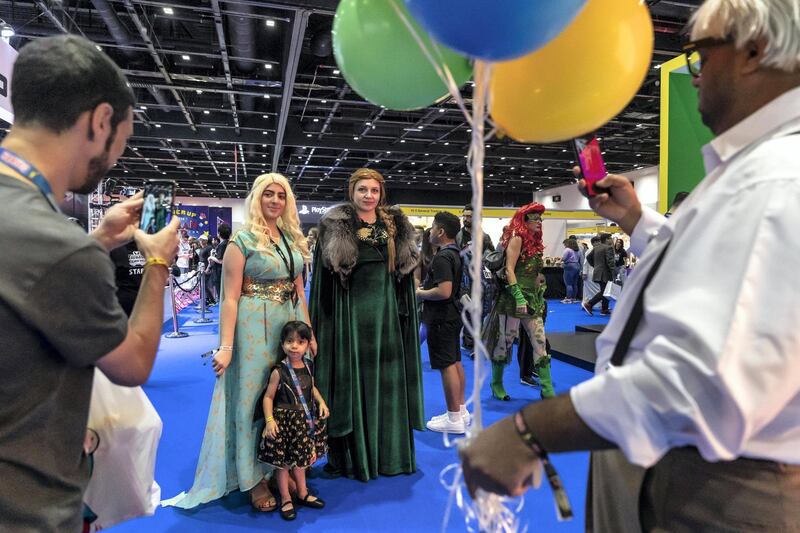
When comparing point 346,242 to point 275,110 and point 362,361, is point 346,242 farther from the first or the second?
point 275,110

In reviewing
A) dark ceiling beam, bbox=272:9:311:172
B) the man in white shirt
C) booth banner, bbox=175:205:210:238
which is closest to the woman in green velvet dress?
the man in white shirt

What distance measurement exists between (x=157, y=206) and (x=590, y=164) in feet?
3.55

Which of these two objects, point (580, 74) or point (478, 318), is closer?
point (478, 318)

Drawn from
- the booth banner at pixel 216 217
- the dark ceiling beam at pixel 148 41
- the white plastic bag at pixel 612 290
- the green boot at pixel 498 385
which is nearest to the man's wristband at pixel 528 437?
the green boot at pixel 498 385

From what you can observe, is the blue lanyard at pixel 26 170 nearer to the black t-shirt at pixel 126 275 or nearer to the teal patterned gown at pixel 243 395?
the teal patterned gown at pixel 243 395

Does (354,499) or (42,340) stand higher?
(42,340)

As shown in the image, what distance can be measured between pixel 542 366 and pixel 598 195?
3.02 meters

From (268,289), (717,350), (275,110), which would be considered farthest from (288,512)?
(275,110)

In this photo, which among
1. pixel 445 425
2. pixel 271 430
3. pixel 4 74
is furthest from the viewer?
pixel 4 74

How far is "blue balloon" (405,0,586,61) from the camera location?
2.59ft

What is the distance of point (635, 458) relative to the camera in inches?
25.6

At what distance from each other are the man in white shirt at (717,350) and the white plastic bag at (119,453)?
2.68 ft

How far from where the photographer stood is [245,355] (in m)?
2.41

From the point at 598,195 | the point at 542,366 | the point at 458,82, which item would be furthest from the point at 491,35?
the point at 542,366
